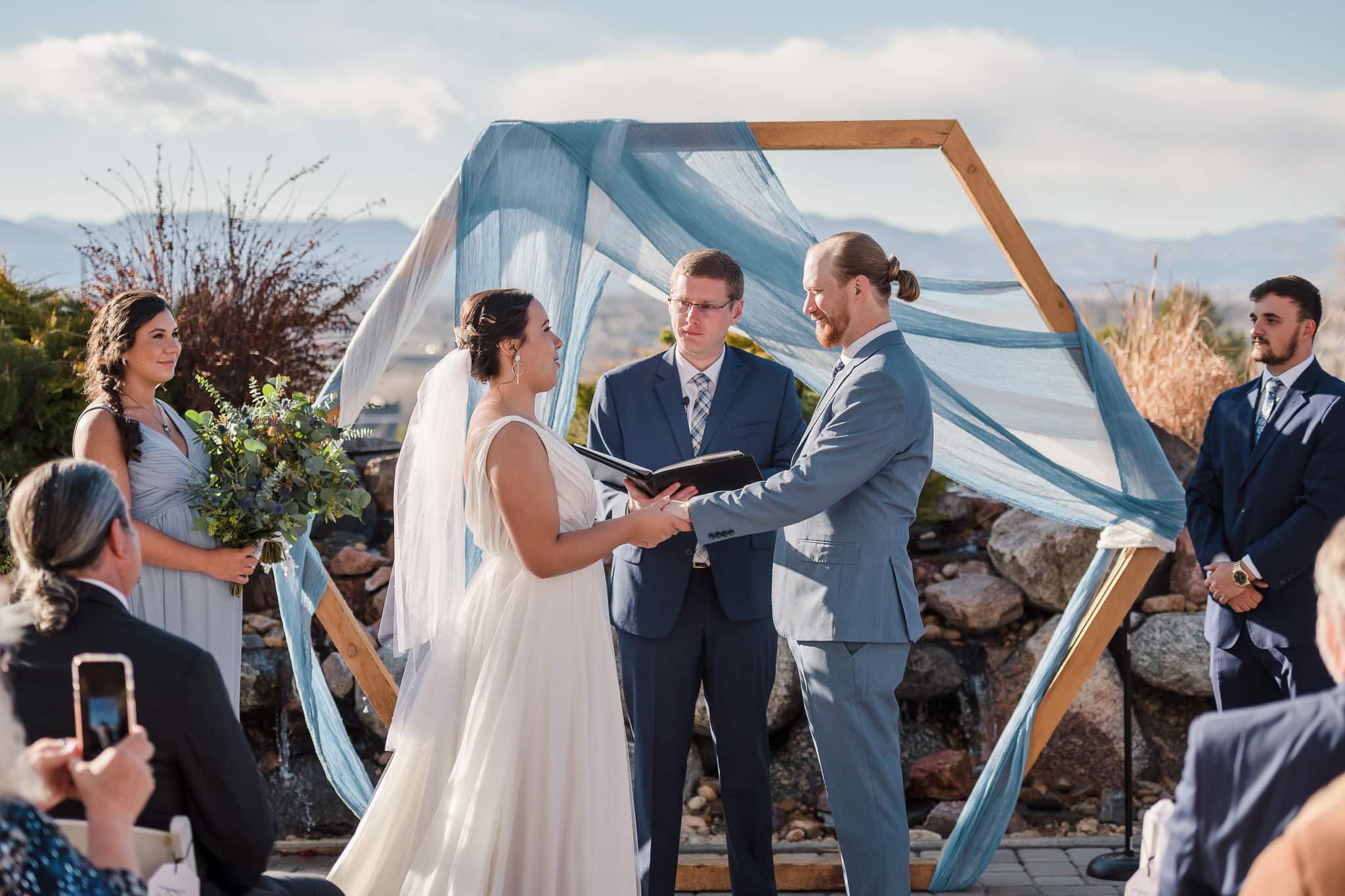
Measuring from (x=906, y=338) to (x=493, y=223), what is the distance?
5.05ft

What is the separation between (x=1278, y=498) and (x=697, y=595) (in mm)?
1942

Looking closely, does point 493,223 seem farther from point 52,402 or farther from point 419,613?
point 52,402

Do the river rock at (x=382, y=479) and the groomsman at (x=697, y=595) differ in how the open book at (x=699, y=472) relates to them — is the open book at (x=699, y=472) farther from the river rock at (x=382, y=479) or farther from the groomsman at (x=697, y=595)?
the river rock at (x=382, y=479)

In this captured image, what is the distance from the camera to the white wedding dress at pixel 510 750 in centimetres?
318

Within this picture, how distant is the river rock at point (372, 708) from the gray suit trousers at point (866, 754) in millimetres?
2891

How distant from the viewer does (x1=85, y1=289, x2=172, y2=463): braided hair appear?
3.51 metres

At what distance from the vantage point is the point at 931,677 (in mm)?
6031

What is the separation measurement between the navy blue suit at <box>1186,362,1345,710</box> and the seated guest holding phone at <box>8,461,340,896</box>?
3147mm

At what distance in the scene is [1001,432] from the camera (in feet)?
13.5

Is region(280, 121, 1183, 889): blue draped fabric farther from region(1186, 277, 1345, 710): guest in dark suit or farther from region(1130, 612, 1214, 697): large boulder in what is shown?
region(1130, 612, 1214, 697): large boulder

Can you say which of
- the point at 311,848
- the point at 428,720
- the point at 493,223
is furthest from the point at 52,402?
the point at 428,720

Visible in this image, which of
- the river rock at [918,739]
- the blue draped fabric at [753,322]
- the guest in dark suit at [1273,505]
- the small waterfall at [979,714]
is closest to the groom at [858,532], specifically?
the blue draped fabric at [753,322]

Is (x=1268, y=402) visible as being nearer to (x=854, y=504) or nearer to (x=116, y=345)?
(x=854, y=504)

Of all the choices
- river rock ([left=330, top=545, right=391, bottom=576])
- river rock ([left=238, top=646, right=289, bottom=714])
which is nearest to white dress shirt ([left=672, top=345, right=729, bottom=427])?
river rock ([left=238, top=646, right=289, bottom=714])
